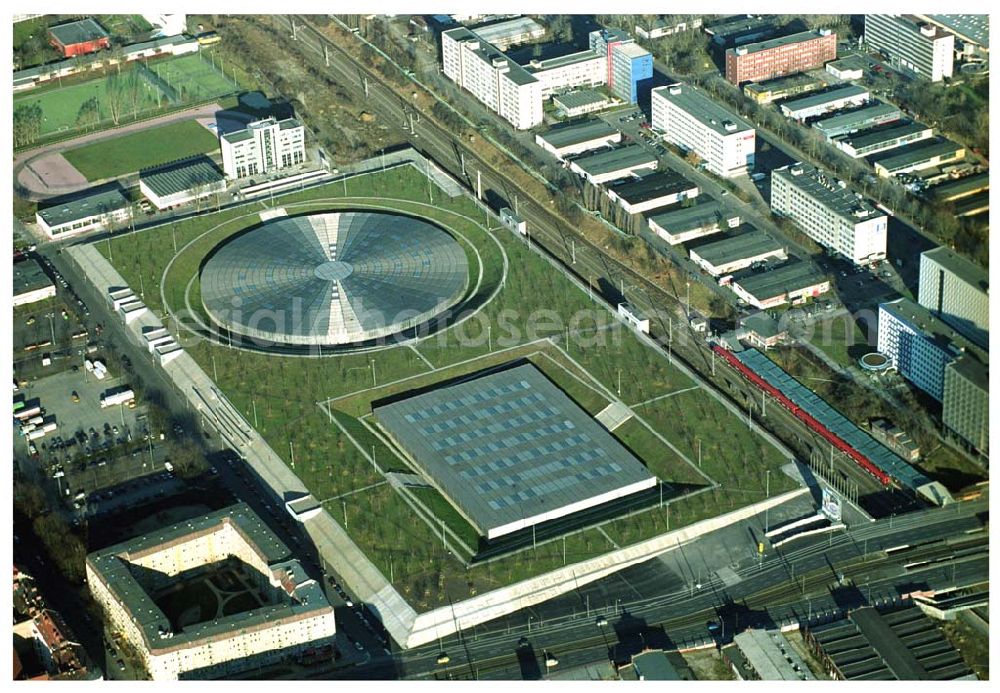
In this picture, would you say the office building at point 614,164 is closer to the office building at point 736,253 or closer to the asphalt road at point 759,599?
the office building at point 736,253

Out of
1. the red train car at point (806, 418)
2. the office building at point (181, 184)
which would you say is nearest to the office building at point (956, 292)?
the red train car at point (806, 418)

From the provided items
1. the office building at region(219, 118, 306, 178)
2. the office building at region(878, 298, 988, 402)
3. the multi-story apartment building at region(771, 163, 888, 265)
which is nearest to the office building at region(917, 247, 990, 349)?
the office building at region(878, 298, 988, 402)

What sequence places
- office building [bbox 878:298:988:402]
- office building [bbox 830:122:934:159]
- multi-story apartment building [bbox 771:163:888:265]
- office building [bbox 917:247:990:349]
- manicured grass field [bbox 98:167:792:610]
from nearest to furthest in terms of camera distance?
1. manicured grass field [bbox 98:167:792:610]
2. office building [bbox 878:298:988:402]
3. office building [bbox 917:247:990:349]
4. multi-story apartment building [bbox 771:163:888:265]
5. office building [bbox 830:122:934:159]

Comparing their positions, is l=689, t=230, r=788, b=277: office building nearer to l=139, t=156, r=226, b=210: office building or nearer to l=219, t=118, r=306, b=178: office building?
l=219, t=118, r=306, b=178: office building

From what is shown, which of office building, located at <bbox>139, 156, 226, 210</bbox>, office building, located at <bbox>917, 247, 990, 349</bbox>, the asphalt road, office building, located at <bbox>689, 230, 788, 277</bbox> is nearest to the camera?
the asphalt road

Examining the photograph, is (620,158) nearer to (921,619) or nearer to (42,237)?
(42,237)
